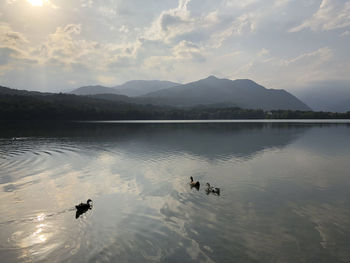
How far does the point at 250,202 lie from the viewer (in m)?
22.2

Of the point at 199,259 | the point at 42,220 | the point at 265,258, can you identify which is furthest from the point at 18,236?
the point at 265,258

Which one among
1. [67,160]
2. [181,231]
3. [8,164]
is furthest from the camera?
[67,160]

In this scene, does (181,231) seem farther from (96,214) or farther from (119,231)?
(96,214)

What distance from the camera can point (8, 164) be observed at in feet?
125

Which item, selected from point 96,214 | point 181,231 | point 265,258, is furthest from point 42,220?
point 265,258

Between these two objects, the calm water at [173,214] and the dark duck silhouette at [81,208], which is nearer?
the calm water at [173,214]

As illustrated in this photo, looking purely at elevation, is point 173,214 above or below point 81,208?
below

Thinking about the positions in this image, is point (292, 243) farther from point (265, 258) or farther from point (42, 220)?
point (42, 220)

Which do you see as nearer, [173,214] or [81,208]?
[173,214]

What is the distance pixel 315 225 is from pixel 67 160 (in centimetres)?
3896

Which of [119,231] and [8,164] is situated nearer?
[119,231]

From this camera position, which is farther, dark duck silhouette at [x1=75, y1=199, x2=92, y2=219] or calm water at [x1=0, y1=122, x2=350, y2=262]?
dark duck silhouette at [x1=75, y1=199, x2=92, y2=219]

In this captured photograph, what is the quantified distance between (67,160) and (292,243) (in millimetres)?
38604

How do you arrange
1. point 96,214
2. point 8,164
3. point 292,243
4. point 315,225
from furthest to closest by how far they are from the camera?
point 8,164, point 96,214, point 315,225, point 292,243
